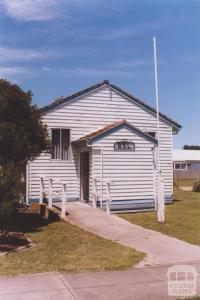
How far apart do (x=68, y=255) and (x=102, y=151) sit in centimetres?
883

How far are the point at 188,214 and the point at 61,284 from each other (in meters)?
11.0

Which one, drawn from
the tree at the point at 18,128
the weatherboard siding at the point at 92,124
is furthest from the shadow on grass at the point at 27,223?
the weatherboard siding at the point at 92,124

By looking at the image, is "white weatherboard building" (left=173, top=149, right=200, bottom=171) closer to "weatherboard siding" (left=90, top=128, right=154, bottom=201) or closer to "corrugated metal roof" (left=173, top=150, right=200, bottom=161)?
"corrugated metal roof" (left=173, top=150, right=200, bottom=161)

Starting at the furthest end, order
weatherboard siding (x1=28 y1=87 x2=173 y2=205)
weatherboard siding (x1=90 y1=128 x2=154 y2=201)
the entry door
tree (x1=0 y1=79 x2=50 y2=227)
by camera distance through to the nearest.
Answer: the entry door, weatherboard siding (x1=28 y1=87 x2=173 y2=205), weatherboard siding (x1=90 y1=128 x2=154 y2=201), tree (x1=0 y1=79 x2=50 y2=227)

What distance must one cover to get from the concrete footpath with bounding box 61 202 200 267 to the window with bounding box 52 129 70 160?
3.12 metres

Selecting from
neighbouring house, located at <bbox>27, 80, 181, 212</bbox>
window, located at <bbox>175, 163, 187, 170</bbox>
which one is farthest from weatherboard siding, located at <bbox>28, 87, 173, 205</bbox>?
window, located at <bbox>175, 163, 187, 170</bbox>

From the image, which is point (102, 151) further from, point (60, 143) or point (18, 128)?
point (18, 128)

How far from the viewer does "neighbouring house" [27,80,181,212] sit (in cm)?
1898

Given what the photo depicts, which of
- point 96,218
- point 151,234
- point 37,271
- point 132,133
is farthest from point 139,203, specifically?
point 37,271

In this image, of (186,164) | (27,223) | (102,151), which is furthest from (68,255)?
(186,164)

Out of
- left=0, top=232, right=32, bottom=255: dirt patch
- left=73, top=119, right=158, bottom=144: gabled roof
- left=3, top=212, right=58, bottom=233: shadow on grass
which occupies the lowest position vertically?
left=0, top=232, right=32, bottom=255: dirt patch

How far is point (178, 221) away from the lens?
16.1 meters

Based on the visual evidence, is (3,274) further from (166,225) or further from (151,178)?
(151,178)

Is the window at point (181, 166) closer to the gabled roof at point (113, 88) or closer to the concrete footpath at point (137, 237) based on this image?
the gabled roof at point (113, 88)
